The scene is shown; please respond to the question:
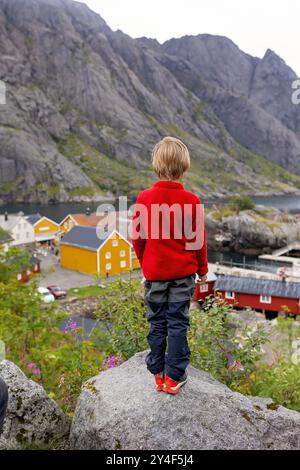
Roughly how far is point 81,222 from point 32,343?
192 ft

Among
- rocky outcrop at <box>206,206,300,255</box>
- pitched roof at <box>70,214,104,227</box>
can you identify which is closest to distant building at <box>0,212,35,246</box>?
pitched roof at <box>70,214,104,227</box>

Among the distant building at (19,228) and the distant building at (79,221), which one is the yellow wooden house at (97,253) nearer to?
the distant building at (19,228)

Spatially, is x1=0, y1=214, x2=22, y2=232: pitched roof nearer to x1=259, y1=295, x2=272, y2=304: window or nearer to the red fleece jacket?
x1=259, y1=295, x2=272, y2=304: window

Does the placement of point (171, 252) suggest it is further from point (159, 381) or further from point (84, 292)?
point (84, 292)

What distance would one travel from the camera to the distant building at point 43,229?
225 feet

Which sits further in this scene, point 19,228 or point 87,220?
point 87,220

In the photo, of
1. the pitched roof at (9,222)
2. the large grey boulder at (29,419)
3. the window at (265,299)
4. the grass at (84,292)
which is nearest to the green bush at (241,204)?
the pitched roof at (9,222)

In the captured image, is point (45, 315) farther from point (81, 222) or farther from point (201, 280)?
point (81, 222)

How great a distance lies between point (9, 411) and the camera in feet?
16.3

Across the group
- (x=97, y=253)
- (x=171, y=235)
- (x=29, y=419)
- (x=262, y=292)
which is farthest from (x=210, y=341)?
(x=97, y=253)

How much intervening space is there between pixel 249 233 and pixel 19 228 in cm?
4687

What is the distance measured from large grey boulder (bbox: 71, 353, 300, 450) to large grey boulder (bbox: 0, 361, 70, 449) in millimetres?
345

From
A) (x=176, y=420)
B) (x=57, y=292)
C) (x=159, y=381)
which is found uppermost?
(x=159, y=381)

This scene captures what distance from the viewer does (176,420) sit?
4.52 meters
